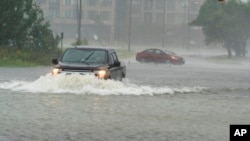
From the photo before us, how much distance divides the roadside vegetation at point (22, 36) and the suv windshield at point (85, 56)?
64.7 ft

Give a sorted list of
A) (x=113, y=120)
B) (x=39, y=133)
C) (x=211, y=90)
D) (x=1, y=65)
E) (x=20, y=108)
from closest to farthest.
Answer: (x=39, y=133), (x=113, y=120), (x=20, y=108), (x=211, y=90), (x=1, y=65)

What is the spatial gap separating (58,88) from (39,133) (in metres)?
9.25

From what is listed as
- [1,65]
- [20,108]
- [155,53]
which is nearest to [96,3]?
[155,53]

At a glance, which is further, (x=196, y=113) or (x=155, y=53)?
(x=155, y=53)

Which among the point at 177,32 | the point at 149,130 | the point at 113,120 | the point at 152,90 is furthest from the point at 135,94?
Result: the point at 177,32

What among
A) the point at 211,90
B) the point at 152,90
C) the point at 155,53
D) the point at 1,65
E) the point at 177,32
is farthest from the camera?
the point at 177,32

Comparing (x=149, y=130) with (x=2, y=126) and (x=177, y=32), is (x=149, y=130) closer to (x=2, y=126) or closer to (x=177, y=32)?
(x=2, y=126)

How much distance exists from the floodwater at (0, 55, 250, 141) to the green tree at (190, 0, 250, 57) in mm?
60645

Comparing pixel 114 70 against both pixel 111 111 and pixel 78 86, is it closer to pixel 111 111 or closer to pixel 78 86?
pixel 78 86

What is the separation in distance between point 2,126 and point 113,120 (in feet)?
9.32

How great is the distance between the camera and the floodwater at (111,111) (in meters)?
12.8

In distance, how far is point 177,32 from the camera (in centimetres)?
13738

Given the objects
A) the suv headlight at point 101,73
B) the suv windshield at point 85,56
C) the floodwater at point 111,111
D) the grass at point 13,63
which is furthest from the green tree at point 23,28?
the suv headlight at point 101,73

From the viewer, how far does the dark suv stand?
21531mm
